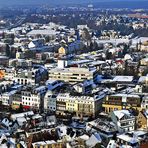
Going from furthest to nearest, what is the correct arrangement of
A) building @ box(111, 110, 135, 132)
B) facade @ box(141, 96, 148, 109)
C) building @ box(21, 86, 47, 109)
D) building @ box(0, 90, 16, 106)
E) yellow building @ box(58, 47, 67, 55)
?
1. yellow building @ box(58, 47, 67, 55)
2. building @ box(0, 90, 16, 106)
3. building @ box(21, 86, 47, 109)
4. facade @ box(141, 96, 148, 109)
5. building @ box(111, 110, 135, 132)

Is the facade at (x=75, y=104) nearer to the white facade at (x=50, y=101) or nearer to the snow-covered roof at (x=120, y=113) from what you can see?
the white facade at (x=50, y=101)

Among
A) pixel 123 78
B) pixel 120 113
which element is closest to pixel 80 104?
pixel 120 113

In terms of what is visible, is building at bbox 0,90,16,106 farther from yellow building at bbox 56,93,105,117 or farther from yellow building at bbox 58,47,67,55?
yellow building at bbox 58,47,67,55

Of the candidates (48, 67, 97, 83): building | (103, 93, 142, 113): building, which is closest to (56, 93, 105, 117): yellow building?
(103, 93, 142, 113): building

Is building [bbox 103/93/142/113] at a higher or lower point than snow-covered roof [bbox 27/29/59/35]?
lower

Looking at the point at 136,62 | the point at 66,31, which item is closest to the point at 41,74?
the point at 136,62

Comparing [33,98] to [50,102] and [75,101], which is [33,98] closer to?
[50,102]
